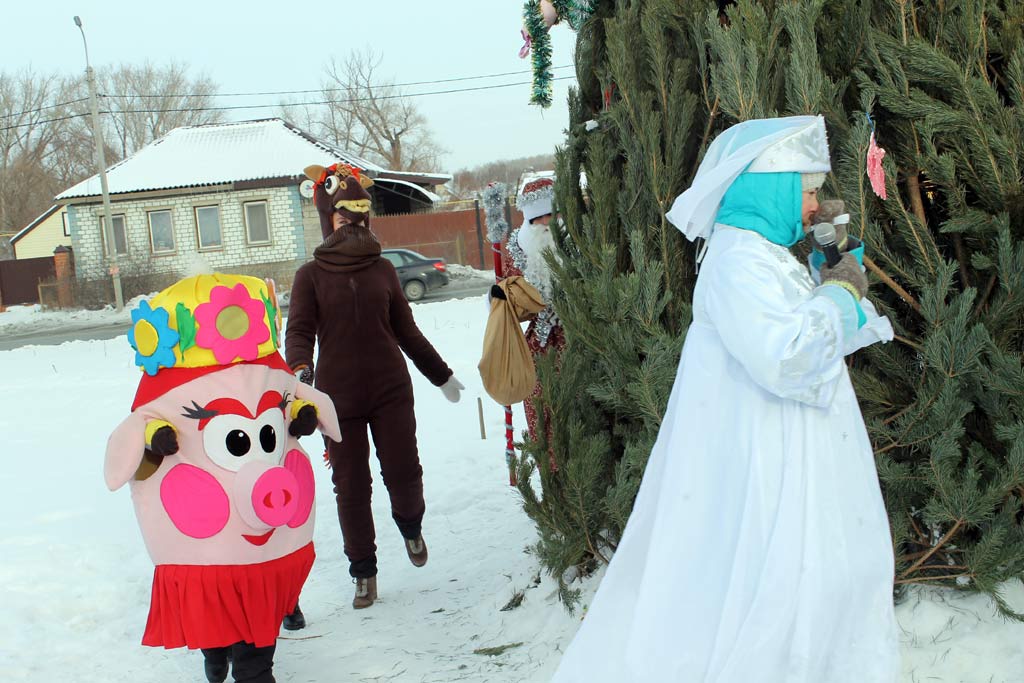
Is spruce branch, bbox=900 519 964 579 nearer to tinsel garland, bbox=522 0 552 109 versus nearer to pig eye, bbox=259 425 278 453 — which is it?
pig eye, bbox=259 425 278 453

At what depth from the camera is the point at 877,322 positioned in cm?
279

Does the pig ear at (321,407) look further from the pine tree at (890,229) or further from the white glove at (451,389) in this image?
the white glove at (451,389)

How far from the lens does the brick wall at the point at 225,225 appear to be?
115ft

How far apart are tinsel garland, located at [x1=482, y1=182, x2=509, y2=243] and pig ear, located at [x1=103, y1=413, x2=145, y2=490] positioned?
111 inches

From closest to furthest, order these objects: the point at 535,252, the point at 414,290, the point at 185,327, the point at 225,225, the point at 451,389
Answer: the point at 185,327 < the point at 535,252 < the point at 451,389 < the point at 414,290 < the point at 225,225

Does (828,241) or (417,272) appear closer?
(828,241)

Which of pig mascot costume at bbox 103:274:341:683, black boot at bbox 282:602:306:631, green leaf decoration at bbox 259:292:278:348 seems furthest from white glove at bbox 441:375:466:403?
pig mascot costume at bbox 103:274:341:683

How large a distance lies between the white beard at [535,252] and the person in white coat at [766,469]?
258cm

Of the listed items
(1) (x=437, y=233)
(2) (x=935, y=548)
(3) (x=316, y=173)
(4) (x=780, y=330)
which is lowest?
(2) (x=935, y=548)

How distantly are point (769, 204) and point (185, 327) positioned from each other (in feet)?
7.82

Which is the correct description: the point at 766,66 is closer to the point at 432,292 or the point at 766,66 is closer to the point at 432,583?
the point at 432,583

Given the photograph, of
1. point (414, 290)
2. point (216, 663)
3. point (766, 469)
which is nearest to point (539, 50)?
point (766, 469)

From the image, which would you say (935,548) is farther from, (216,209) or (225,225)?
(216,209)

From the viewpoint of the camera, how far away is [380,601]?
5.39 meters
